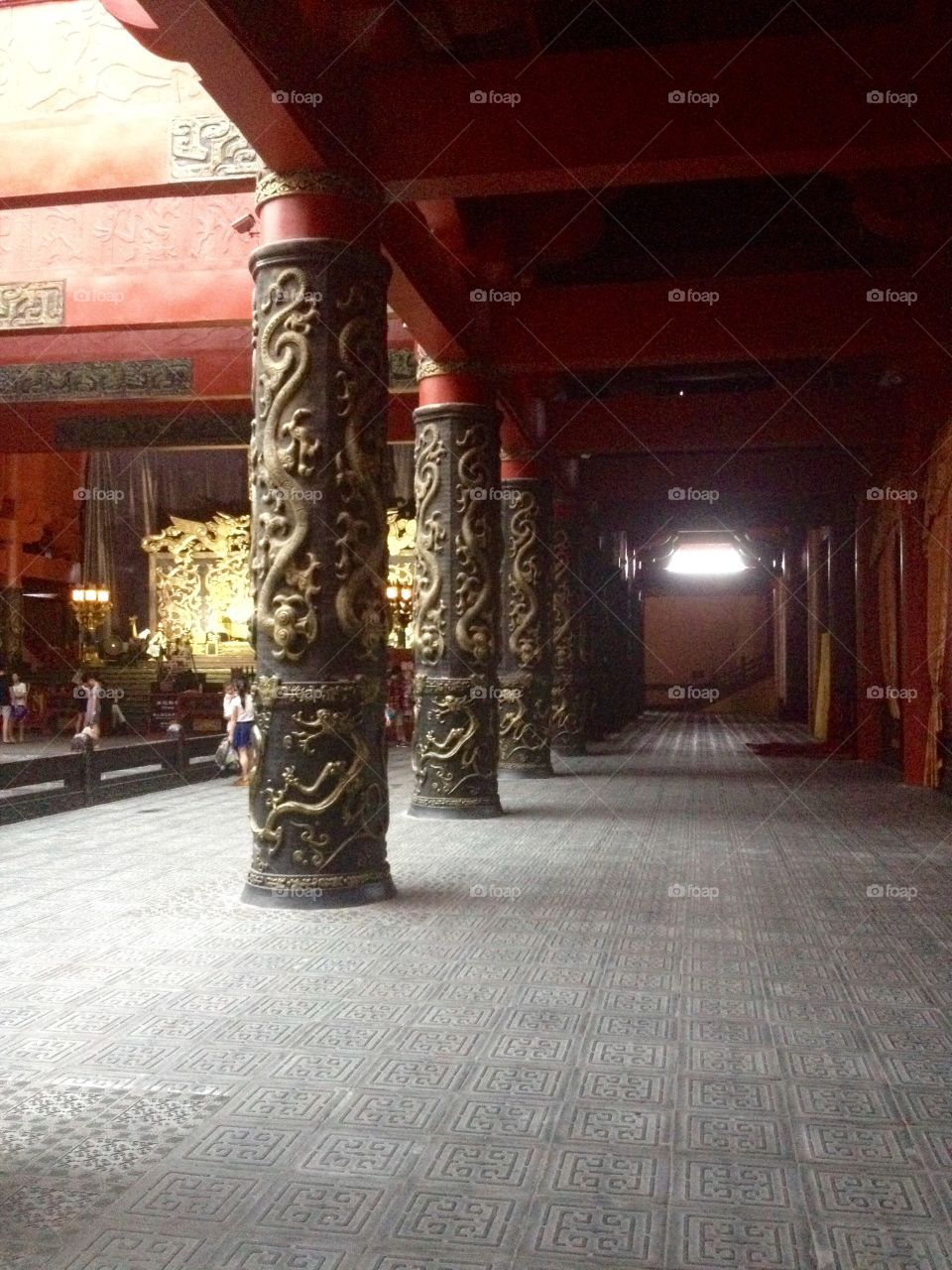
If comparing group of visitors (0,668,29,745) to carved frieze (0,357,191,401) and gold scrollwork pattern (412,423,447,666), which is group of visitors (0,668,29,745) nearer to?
carved frieze (0,357,191,401)

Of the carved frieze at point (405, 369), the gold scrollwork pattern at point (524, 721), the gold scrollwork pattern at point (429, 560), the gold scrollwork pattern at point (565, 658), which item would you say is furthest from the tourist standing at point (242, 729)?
the gold scrollwork pattern at point (565, 658)

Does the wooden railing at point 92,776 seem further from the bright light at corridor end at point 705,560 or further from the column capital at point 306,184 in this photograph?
the bright light at corridor end at point 705,560

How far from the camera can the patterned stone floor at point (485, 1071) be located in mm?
2264

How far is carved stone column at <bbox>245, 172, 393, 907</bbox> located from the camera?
5359 millimetres

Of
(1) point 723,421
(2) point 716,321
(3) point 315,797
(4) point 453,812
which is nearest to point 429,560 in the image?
(4) point 453,812

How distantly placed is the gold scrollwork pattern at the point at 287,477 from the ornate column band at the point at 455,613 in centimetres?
298

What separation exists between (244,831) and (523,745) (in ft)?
13.1

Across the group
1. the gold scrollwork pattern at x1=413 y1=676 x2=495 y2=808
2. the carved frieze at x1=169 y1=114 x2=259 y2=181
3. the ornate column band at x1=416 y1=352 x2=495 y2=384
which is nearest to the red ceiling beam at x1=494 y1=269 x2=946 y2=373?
the ornate column band at x1=416 y1=352 x2=495 y2=384

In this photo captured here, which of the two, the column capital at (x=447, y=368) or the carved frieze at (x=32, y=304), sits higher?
the carved frieze at (x=32, y=304)

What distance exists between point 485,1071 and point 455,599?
5402 millimetres

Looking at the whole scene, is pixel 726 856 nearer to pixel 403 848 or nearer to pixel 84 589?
pixel 403 848

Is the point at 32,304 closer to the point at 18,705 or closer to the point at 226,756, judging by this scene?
the point at 226,756

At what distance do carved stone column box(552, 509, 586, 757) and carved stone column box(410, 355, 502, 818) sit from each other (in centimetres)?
596

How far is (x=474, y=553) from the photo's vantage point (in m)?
8.43
